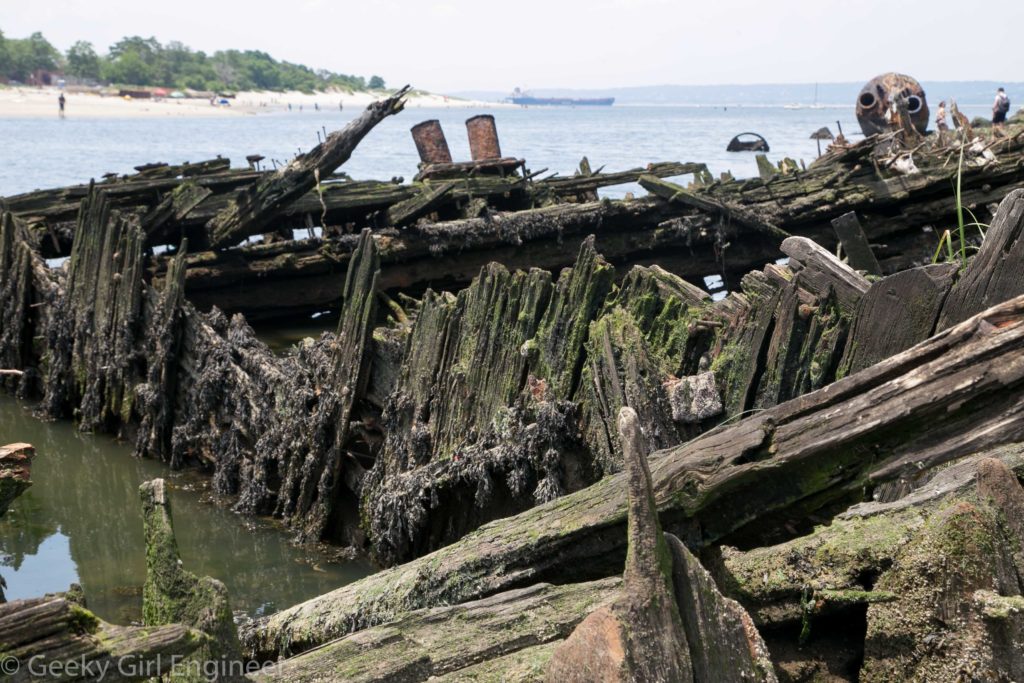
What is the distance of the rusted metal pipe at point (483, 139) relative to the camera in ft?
50.5

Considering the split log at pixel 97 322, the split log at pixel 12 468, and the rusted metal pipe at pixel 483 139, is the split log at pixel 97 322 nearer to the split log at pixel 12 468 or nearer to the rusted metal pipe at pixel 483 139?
the rusted metal pipe at pixel 483 139

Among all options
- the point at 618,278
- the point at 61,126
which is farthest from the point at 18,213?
the point at 61,126

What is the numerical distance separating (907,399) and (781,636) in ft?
2.93

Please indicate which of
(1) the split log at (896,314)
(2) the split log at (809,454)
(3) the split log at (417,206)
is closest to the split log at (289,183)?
(3) the split log at (417,206)

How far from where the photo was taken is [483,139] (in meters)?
15.4

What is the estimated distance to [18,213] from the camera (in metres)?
13.7

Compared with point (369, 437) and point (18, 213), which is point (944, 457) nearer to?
point (369, 437)

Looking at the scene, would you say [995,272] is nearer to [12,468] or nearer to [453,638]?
[453,638]

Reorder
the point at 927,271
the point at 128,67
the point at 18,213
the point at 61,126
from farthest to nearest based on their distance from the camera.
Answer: the point at 128,67 → the point at 61,126 → the point at 18,213 → the point at 927,271

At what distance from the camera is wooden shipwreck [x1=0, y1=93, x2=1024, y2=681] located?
3.30 metres

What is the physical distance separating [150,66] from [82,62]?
34.3 feet

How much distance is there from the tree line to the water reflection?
438 ft

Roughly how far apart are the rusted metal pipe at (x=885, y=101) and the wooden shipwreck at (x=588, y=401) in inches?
286

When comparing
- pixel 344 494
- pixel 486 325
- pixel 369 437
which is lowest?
pixel 344 494
